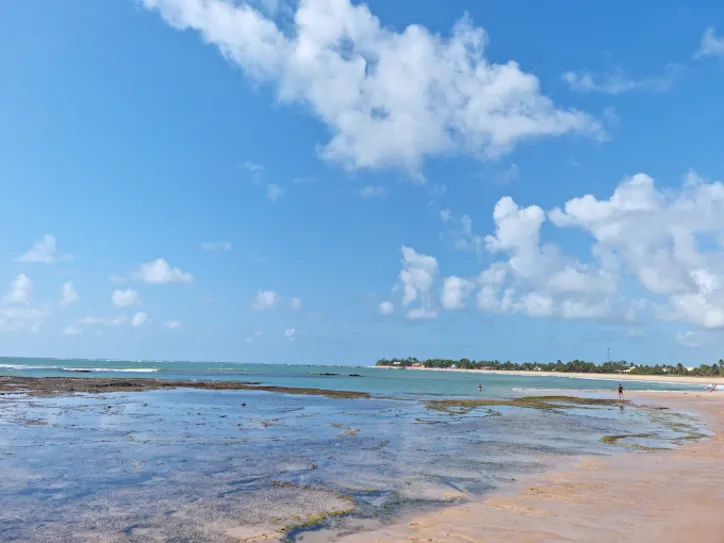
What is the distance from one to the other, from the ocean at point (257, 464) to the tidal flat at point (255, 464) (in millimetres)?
65

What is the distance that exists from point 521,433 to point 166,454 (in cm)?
1869

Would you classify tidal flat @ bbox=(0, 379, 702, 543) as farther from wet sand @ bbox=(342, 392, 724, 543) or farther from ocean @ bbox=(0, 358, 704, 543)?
wet sand @ bbox=(342, 392, 724, 543)

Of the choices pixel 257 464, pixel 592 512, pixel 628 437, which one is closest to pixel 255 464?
pixel 257 464

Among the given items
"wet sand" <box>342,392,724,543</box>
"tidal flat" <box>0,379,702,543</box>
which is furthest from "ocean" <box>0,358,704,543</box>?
"wet sand" <box>342,392,724,543</box>

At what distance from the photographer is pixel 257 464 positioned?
19.2 metres

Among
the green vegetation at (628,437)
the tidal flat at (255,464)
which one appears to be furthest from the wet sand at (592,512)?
the green vegetation at (628,437)

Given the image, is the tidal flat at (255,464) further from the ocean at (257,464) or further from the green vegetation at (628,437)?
the green vegetation at (628,437)

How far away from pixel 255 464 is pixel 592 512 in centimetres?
1125

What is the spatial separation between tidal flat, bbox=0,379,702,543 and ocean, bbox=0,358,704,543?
65 mm

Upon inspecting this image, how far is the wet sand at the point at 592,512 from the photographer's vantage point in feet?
35.6

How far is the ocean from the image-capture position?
475 inches

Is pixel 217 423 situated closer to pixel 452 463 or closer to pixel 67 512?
pixel 452 463

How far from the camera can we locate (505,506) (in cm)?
1341

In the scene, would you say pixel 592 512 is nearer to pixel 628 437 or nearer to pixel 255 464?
pixel 255 464
